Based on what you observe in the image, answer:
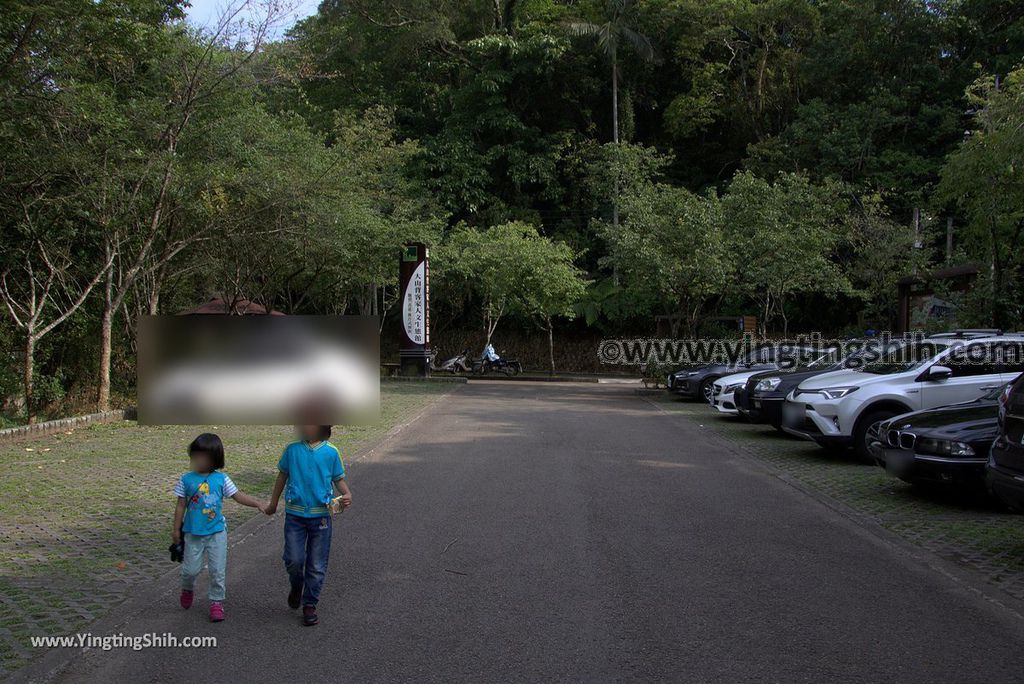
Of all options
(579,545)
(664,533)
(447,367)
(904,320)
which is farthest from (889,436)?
(447,367)

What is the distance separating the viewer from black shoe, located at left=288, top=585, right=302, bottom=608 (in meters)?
5.45

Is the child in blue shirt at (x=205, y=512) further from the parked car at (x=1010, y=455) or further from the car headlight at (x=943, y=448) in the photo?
the car headlight at (x=943, y=448)

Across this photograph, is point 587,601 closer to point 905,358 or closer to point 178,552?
point 178,552

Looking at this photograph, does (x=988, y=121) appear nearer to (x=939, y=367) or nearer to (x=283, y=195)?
(x=939, y=367)

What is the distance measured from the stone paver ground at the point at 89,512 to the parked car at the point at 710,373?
398 inches

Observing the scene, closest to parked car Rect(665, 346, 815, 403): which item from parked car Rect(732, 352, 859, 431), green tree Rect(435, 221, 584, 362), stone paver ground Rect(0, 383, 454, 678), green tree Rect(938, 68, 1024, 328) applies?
parked car Rect(732, 352, 859, 431)

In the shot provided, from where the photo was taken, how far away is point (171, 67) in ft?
48.9

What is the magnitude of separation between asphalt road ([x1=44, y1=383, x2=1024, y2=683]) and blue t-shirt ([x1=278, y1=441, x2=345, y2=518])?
732 millimetres

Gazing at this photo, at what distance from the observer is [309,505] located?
5246 millimetres

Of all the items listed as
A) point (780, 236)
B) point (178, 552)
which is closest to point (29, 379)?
point (178, 552)

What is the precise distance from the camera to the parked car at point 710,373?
20594mm

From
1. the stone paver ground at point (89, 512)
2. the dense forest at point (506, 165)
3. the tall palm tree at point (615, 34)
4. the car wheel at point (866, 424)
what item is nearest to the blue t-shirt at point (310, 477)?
the stone paver ground at point (89, 512)

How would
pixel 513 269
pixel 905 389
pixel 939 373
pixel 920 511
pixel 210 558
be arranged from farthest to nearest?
pixel 513 269 < pixel 905 389 < pixel 939 373 < pixel 920 511 < pixel 210 558

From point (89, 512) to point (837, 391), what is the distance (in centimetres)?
953
